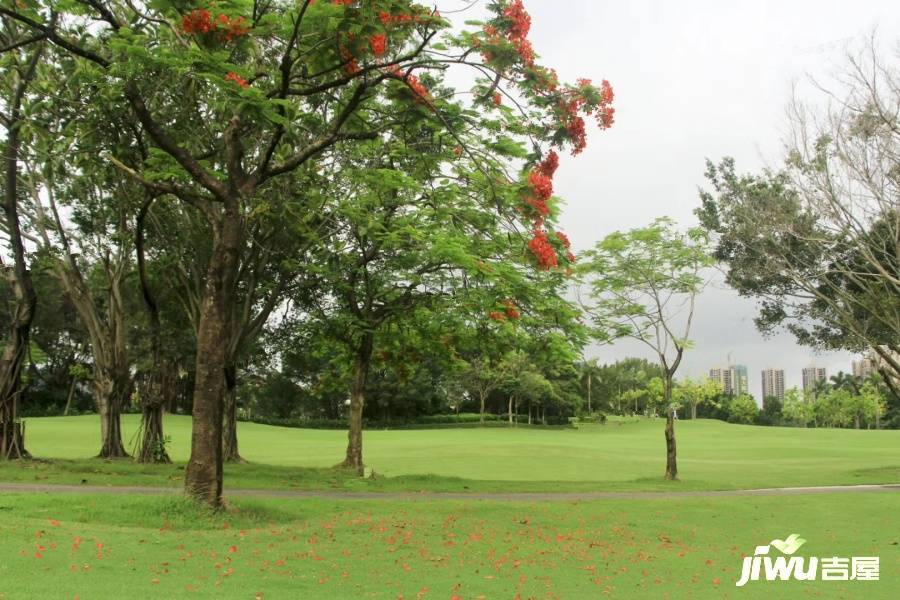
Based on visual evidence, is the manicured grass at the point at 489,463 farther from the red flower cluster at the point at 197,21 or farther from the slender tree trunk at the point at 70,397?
the red flower cluster at the point at 197,21

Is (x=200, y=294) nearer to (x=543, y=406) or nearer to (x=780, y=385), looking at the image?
(x=543, y=406)

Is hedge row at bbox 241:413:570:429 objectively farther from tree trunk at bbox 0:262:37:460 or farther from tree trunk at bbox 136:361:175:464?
tree trunk at bbox 0:262:37:460

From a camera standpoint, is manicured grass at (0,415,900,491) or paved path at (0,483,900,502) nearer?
paved path at (0,483,900,502)

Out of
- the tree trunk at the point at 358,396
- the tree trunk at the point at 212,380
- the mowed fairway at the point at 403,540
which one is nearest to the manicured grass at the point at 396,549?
the mowed fairway at the point at 403,540

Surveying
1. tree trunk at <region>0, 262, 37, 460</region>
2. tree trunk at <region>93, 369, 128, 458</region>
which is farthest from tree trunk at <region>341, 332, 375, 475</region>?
tree trunk at <region>0, 262, 37, 460</region>

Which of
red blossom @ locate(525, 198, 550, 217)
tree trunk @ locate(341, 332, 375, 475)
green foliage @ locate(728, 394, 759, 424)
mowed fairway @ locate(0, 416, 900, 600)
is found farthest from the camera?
green foliage @ locate(728, 394, 759, 424)

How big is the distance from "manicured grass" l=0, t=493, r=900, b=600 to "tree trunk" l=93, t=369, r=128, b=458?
466 inches

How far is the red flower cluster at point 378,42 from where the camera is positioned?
10.1 metres

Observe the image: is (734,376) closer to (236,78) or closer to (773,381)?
(773,381)

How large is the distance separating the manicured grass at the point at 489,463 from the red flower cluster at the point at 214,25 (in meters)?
11.2

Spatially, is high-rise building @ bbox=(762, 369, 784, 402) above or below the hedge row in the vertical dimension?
above

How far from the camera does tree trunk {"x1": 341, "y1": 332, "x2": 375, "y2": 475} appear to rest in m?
23.0

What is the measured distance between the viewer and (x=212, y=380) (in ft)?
37.4

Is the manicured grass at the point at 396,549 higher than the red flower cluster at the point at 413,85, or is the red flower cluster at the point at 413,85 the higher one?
the red flower cluster at the point at 413,85
